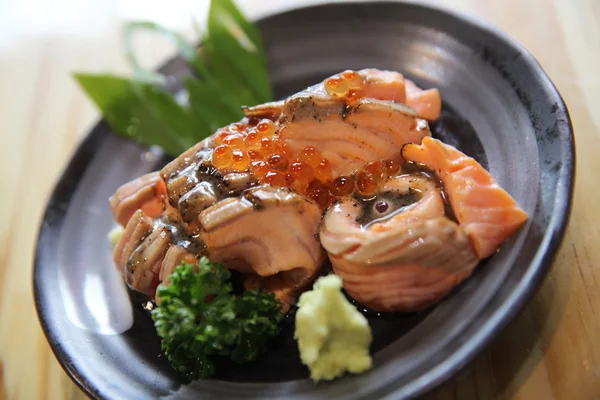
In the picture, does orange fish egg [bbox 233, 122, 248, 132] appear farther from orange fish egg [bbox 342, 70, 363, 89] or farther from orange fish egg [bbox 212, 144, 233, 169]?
orange fish egg [bbox 342, 70, 363, 89]

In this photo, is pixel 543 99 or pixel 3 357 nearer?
pixel 543 99

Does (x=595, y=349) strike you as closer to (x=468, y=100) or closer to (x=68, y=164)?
(x=468, y=100)

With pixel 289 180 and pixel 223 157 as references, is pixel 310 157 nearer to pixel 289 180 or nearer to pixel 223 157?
pixel 289 180

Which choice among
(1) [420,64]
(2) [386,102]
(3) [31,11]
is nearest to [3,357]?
(2) [386,102]

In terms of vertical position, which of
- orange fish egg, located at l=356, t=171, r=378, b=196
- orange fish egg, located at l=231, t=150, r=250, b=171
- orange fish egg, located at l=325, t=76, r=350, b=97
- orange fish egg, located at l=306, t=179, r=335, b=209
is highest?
orange fish egg, located at l=325, t=76, r=350, b=97

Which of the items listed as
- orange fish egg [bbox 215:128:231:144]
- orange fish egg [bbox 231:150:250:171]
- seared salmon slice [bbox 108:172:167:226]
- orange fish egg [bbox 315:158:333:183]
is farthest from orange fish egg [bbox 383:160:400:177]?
seared salmon slice [bbox 108:172:167:226]

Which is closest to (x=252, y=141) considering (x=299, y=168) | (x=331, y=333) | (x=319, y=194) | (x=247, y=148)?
(x=247, y=148)
